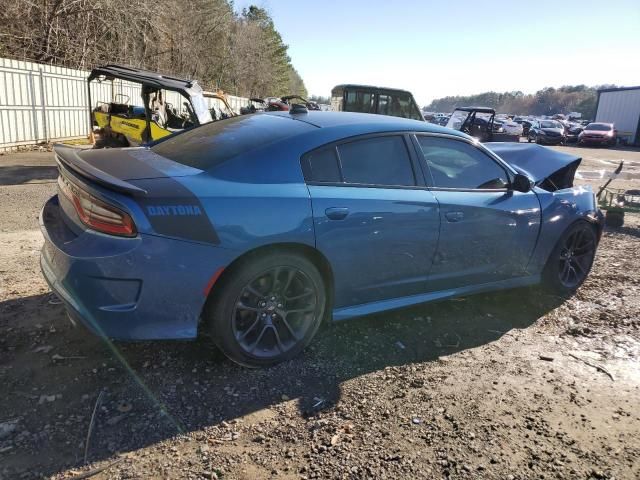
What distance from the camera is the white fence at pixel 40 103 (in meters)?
11.3

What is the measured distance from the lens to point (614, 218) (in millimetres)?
7688

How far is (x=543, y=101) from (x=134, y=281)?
150m

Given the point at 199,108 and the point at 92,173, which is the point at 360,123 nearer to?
the point at 92,173

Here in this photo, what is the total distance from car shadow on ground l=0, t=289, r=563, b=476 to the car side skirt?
0.88 feet

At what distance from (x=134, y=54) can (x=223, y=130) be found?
2185cm

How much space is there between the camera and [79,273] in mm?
2475

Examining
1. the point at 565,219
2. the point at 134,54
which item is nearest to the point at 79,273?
the point at 565,219

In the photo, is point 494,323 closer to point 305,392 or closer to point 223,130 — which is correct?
point 305,392

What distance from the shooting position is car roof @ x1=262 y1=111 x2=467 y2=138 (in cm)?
338

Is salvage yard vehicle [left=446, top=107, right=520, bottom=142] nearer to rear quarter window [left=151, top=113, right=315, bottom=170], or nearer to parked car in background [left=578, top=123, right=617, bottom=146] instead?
parked car in background [left=578, top=123, right=617, bottom=146]

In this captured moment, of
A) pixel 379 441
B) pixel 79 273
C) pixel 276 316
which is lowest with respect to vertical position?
pixel 379 441

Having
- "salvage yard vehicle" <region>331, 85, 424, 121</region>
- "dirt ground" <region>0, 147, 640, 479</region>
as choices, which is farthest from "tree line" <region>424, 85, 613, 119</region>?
"dirt ground" <region>0, 147, 640, 479</region>

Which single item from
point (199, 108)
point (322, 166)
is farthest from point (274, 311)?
point (199, 108)

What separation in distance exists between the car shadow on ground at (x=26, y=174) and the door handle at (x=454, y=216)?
7545 mm
